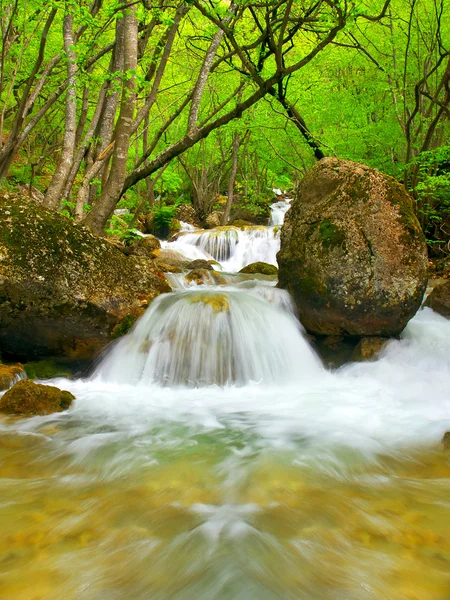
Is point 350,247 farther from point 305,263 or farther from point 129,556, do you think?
point 129,556

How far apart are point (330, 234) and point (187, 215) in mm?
15796

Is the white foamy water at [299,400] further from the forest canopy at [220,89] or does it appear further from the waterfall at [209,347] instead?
the forest canopy at [220,89]

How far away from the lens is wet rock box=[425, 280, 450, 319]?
7419mm

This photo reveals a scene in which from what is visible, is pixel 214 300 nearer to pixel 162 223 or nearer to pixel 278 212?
pixel 162 223

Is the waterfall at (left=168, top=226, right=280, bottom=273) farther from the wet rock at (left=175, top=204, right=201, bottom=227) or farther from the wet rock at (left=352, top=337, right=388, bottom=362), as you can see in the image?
the wet rock at (left=352, top=337, right=388, bottom=362)

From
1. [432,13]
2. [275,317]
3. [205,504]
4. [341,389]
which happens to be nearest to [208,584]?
[205,504]

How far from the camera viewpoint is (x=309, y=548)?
2076 mm

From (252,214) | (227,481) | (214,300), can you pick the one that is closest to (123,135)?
(214,300)

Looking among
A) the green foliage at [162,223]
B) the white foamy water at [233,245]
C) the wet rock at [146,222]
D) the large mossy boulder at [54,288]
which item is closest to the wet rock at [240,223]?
the white foamy water at [233,245]

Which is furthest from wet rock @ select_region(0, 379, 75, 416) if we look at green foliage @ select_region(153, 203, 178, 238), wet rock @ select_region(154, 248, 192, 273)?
green foliage @ select_region(153, 203, 178, 238)

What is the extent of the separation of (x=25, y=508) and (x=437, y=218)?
438 inches

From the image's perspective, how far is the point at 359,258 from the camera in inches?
240

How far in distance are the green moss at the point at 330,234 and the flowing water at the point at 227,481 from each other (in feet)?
6.55

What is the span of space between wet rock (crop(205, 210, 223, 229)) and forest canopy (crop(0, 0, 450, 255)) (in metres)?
0.57
